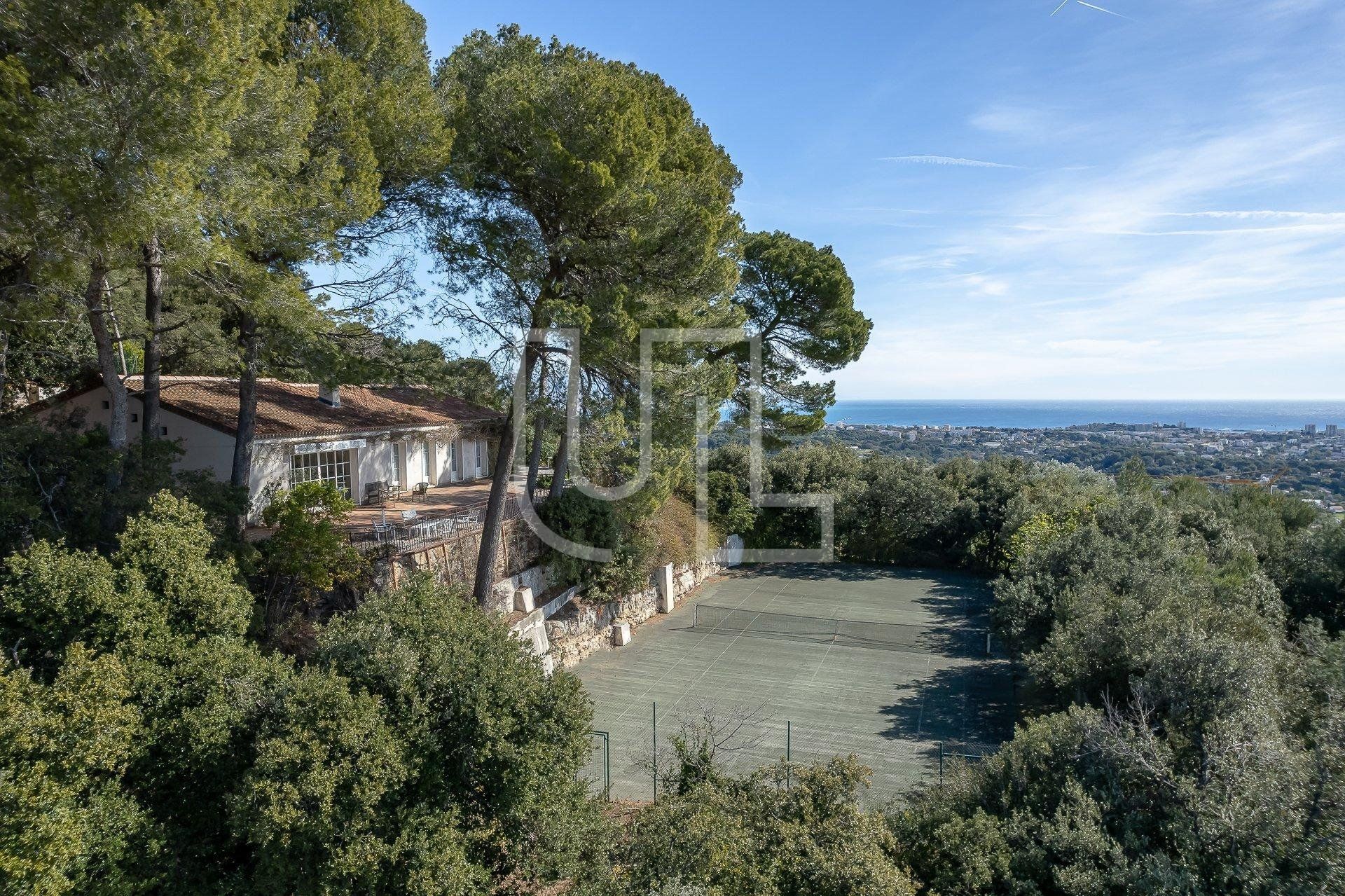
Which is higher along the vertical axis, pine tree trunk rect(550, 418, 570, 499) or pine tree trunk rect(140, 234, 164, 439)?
pine tree trunk rect(140, 234, 164, 439)

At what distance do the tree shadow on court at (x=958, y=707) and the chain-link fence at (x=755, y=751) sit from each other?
0.34m

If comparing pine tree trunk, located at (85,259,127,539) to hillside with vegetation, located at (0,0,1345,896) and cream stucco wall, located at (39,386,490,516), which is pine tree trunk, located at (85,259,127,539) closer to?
hillside with vegetation, located at (0,0,1345,896)

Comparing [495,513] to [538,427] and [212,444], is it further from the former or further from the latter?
[212,444]

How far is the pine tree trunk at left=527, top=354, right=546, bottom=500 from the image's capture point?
12.4m

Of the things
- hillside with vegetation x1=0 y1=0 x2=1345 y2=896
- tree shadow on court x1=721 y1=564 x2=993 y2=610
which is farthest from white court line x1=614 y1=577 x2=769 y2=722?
tree shadow on court x1=721 y1=564 x2=993 y2=610

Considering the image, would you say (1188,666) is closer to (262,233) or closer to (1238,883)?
(1238,883)

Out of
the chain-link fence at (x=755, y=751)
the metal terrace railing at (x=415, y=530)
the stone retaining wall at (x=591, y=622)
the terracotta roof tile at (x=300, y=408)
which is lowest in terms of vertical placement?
the chain-link fence at (x=755, y=751)

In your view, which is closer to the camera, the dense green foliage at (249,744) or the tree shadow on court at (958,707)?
the dense green foliage at (249,744)

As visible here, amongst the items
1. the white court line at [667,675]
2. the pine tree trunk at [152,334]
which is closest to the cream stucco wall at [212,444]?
the pine tree trunk at [152,334]

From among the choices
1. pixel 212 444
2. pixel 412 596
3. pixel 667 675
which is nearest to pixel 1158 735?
pixel 667 675

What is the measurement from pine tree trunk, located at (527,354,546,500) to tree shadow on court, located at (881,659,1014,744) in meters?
7.76

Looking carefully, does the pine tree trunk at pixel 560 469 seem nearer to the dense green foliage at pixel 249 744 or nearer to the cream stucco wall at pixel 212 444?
the cream stucco wall at pixel 212 444

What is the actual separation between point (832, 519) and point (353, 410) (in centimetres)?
1597

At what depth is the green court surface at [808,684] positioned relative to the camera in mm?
10406
